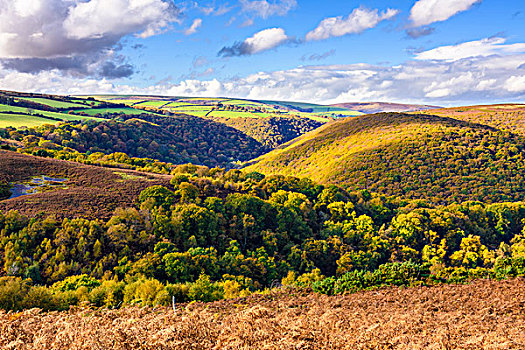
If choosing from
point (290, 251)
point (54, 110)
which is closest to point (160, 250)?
point (290, 251)

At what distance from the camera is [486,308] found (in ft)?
51.6

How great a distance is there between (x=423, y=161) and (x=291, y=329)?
104 m

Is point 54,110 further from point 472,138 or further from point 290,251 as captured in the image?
point 472,138

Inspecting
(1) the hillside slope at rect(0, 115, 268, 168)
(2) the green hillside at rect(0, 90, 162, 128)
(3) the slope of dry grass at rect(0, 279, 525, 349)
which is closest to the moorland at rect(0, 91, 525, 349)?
(3) the slope of dry grass at rect(0, 279, 525, 349)

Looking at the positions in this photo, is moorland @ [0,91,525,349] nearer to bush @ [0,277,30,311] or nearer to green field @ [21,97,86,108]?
bush @ [0,277,30,311]

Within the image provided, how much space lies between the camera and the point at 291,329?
11.7 m

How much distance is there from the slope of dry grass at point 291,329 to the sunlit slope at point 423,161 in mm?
79491

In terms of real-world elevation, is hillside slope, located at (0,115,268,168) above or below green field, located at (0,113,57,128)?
below

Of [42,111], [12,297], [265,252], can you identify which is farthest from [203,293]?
[42,111]

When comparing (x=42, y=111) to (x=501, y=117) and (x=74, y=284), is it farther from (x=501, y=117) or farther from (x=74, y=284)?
(x=501, y=117)

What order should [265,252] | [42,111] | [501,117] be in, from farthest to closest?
[42,111], [501,117], [265,252]

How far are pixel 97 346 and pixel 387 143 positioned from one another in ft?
389

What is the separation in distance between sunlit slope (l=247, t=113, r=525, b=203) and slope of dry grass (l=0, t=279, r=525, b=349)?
7949cm

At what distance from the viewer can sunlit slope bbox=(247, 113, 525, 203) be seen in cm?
8956
